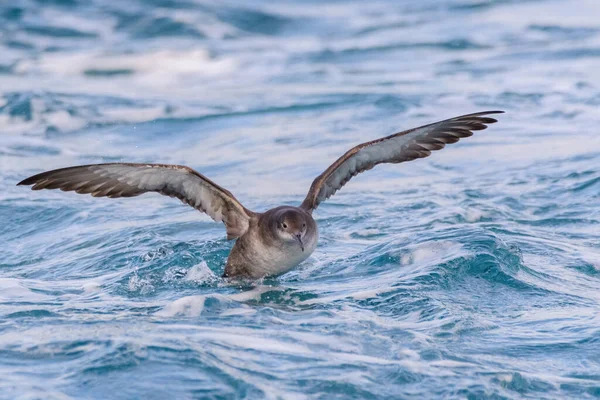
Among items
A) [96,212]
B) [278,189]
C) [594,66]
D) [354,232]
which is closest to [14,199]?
[96,212]

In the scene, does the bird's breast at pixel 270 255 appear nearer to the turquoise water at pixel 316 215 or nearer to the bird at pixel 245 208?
the bird at pixel 245 208

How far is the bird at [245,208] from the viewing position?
7.19m

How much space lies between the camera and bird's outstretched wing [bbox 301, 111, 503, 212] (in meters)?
Answer: 7.89

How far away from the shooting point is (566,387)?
18.4 feet

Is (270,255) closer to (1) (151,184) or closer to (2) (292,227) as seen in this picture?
(2) (292,227)

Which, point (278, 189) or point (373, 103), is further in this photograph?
point (373, 103)

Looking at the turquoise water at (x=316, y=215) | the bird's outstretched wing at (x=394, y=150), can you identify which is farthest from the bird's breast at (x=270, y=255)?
the bird's outstretched wing at (x=394, y=150)

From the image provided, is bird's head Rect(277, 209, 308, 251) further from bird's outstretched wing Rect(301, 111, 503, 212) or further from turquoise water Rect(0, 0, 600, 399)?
bird's outstretched wing Rect(301, 111, 503, 212)

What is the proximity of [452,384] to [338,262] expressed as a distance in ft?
10.4

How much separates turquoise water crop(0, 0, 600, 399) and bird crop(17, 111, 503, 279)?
0.33m

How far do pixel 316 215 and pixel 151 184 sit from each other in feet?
10.3

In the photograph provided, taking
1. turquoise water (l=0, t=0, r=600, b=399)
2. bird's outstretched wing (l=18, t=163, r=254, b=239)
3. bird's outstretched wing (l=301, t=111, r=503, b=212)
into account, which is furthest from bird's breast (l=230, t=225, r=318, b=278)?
bird's outstretched wing (l=301, t=111, r=503, b=212)

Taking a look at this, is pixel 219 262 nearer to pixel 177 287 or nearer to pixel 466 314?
pixel 177 287

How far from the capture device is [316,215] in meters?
10.5
